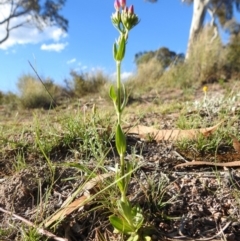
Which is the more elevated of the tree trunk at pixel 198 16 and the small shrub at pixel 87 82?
the tree trunk at pixel 198 16

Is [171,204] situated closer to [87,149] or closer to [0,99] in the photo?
[87,149]

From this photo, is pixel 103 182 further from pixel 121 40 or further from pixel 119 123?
pixel 121 40

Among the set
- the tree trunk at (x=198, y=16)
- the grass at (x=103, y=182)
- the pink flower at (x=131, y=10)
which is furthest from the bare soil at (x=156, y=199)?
the tree trunk at (x=198, y=16)

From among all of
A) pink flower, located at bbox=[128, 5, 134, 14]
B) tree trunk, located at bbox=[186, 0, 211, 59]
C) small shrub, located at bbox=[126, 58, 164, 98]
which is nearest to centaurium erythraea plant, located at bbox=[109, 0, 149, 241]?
pink flower, located at bbox=[128, 5, 134, 14]

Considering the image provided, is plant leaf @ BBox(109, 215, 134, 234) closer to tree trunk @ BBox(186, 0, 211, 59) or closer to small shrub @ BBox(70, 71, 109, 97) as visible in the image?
small shrub @ BBox(70, 71, 109, 97)

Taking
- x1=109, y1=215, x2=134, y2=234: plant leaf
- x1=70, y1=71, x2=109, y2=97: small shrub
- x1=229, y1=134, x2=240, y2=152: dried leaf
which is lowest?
x1=109, y1=215, x2=134, y2=234: plant leaf

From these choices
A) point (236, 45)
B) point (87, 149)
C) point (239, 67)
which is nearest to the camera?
point (87, 149)

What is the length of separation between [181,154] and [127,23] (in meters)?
0.81

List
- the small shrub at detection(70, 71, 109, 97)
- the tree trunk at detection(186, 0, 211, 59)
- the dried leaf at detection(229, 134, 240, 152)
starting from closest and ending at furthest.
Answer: the dried leaf at detection(229, 134, 240, 152), the small shrub at detection(70, 71, 109, 97), the tree trunk at detection(186, 0, 211, 59)

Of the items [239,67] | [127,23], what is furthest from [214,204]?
[239,67]

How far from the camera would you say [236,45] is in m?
9.85

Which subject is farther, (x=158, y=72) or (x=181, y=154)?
(x=158, y=72)

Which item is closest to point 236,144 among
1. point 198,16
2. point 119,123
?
point 119,123

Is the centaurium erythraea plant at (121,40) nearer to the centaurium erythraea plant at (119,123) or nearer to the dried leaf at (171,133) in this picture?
the centaurium erythraea plant at (119,123)
